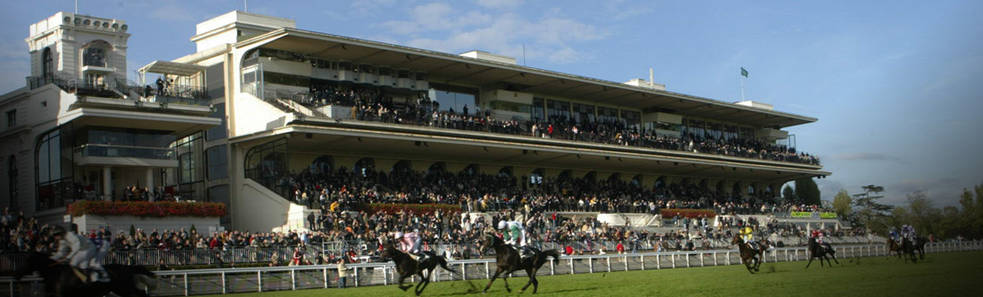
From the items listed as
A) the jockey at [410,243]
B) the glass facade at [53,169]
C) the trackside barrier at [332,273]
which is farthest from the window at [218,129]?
the jockey at [410,243]

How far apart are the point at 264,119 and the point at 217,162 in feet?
11.3

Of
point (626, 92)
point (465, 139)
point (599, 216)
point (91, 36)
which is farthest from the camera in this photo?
point (626, 92)

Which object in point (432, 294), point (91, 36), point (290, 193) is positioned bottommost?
point (432, 294)

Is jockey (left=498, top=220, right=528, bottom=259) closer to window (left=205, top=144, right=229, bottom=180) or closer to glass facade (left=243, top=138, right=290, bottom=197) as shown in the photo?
glass facade (left=243, top=138, right=290, bottom=197)

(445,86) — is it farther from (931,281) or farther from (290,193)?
(931,281)

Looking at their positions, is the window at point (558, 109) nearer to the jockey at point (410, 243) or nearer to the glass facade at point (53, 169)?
the glass facade at point (53, 169)

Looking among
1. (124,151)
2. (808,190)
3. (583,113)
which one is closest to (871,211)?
(808,190)

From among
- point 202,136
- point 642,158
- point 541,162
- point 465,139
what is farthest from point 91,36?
point 642,158

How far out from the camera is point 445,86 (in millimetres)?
45500

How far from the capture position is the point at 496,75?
45625 mm

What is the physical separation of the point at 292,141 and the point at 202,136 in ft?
14.4

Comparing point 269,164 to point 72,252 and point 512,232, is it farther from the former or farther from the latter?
point 72,252

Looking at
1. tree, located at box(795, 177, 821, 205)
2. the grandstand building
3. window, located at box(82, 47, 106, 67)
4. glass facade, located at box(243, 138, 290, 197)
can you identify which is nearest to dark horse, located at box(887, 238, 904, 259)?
the grandstand building

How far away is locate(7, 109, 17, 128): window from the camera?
1383 inches
